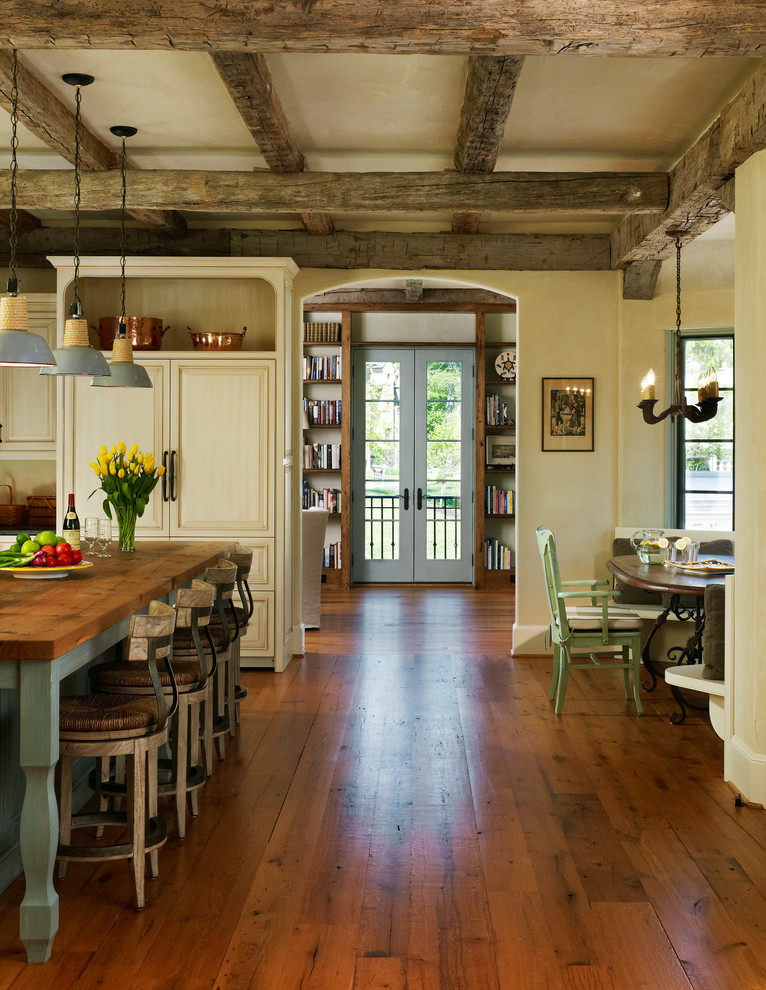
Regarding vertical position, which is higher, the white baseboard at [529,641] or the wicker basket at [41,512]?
the wicker basket at [41,512]

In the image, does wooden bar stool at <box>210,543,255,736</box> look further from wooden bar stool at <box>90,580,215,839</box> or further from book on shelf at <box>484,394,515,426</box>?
book on shelf at <box>484,394,515,426</box>

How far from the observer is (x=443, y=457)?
33.1 feet

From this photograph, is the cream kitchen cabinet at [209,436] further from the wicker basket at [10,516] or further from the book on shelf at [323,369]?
the book on shelf at [323,369]

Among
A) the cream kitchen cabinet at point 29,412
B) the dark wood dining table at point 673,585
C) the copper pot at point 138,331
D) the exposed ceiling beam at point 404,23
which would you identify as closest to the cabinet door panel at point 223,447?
the copper pot at point 138,331

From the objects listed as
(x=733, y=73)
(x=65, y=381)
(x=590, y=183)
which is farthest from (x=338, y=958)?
(x=65, y=381)

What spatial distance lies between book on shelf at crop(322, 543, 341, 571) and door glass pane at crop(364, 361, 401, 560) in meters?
0.37

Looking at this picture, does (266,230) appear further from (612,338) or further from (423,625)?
(423,625)

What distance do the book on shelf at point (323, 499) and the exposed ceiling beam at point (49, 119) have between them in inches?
202

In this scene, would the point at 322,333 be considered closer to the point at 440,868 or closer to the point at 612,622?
the point at 612,622

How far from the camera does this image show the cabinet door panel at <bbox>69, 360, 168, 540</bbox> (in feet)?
19.9

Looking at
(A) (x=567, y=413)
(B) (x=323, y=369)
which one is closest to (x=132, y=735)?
(A) (x=567, y=413)

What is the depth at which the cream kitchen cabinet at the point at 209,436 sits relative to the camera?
19.9 ft

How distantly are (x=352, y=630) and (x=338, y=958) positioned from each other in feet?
16.1

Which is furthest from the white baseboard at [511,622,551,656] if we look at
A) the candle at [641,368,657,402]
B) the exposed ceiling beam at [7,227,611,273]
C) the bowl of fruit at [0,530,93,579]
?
the bowl of fruit at [0,530,93,579]
